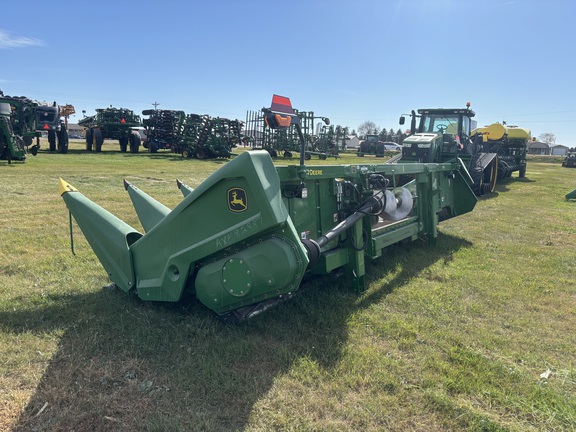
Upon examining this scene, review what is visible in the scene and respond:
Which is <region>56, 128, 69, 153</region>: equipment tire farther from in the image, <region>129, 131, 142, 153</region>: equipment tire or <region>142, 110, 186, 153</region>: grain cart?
<region>142, 110, 186, 153</region>: grain cart

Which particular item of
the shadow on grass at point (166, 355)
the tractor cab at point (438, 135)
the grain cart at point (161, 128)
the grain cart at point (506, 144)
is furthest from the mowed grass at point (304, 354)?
the grain cart at point (161, 128)

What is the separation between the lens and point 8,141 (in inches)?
524

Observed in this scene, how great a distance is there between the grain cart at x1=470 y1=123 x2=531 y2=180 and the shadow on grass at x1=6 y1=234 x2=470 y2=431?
14.0m

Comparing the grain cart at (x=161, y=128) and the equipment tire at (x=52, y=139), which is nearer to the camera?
the equipment tire at (x=52, y=139)

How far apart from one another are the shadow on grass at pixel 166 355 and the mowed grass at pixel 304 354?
0.01 metres

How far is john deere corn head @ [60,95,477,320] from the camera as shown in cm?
Result: 268

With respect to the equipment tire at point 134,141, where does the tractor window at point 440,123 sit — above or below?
below

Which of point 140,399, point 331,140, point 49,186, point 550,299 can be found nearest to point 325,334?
point 140,399

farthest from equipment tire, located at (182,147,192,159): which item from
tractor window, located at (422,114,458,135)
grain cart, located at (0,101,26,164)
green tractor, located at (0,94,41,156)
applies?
tractor window, located at (422,114,458,135)

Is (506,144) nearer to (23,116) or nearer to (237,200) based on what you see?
(237,200)

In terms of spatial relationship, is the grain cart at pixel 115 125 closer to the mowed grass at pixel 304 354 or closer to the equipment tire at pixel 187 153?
the equipment tire at pixel 187 153

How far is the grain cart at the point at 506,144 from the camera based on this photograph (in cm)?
1578

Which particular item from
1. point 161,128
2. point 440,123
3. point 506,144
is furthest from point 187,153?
point 506,144

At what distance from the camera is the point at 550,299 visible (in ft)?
13.0
